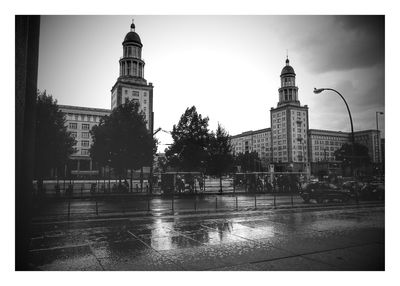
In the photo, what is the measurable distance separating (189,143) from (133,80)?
68708 mm

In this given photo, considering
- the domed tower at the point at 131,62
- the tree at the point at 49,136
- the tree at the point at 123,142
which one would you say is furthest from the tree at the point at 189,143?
the domed tower at the point at 131,62

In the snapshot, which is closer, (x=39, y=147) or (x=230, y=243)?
(x=230, y=243)

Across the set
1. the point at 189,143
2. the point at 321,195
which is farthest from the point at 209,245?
the point at 189,143

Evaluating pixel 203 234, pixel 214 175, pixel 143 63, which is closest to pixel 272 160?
pixel 143 63

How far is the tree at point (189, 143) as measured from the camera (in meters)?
31.0

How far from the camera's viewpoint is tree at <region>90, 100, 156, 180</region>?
2950 cm

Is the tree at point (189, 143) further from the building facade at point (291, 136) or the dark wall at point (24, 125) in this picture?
the building facade at point (291, 136)

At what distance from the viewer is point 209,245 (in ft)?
23.3

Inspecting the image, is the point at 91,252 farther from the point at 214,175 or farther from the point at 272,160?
the point at 272,160

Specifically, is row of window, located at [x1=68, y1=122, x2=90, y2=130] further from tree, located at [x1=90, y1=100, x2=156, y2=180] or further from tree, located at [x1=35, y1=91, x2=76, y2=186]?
tree, located at [x1=35, y1=91, x2=76, y2=186]

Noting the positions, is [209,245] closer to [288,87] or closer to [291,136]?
[291,136]

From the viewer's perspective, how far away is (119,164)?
29422mm

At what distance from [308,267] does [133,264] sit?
3.50 meters

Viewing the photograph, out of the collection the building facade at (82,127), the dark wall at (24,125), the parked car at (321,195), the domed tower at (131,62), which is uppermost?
the domed tower at (131,62)
